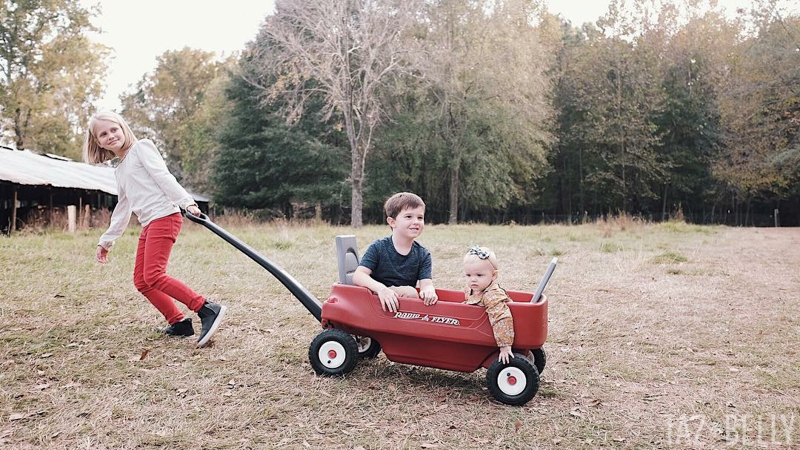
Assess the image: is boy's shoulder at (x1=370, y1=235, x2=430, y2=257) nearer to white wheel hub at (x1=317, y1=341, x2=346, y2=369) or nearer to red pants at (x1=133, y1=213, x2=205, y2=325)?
white wheel hub at (x1=317, y1=341, x2=346, y2=369)

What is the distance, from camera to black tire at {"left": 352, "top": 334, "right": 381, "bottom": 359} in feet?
13.0

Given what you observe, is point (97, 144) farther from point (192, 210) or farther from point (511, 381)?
point (511, 381)

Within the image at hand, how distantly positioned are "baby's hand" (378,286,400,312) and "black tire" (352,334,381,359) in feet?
1.86

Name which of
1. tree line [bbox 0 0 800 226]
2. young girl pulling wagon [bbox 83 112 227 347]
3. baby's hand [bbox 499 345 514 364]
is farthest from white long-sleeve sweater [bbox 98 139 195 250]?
tree line [bbox 0 0 800 226]

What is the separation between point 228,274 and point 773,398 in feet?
18.2

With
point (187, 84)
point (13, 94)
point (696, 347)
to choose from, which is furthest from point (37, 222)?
point (187, 84)

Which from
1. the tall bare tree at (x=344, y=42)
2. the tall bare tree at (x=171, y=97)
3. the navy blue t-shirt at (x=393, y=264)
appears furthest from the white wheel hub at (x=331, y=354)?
the tall bare tree at (x=171, y=97)

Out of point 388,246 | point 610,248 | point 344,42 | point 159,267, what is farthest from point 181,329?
point 344,42

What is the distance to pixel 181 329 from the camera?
439 cm

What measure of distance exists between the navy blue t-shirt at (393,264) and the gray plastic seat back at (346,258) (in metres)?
0.18

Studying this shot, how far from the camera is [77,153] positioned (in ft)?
118

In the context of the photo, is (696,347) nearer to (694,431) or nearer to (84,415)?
(694,431)

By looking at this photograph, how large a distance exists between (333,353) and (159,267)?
4.55ft

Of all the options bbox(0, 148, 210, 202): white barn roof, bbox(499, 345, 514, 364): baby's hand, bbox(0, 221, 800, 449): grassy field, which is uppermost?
bbox(0, 148, 210, 202): white barn roof
